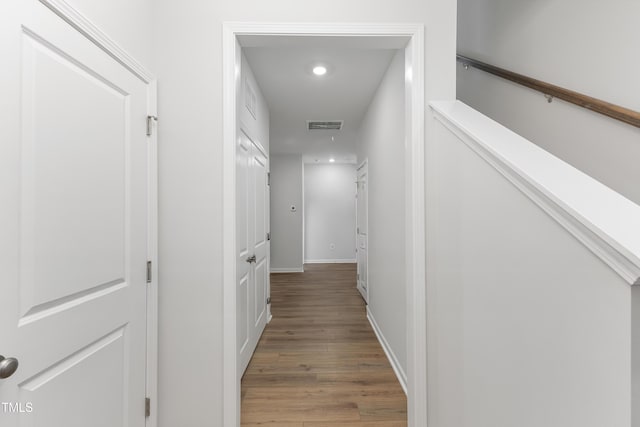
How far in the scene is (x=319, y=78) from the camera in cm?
291

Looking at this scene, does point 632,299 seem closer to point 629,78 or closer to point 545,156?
point 545,156

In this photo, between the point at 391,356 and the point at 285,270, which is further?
the point at 285,270

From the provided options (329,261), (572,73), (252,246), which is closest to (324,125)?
(252,246)

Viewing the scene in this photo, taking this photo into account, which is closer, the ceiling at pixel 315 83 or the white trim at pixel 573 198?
the white trim at pixel 573 198

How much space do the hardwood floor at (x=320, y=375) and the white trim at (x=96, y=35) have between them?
81.4 inches

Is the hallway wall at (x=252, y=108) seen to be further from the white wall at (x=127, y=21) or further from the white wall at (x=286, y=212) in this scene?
the white wall at (x=286, y=212)

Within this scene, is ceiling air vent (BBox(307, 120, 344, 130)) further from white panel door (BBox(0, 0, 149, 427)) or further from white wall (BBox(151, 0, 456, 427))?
white panel door (BBox(0, 0, 149, 427))

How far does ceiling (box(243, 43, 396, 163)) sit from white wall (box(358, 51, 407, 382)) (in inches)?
7.7

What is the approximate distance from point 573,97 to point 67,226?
2.57 metres

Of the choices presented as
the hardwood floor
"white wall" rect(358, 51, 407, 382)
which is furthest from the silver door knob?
"white wall" rect(358, 51, 407, 382)

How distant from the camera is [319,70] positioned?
2703mm

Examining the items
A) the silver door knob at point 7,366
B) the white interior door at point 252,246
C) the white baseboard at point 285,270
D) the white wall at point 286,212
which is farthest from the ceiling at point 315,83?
the white baseboard at point 285,270

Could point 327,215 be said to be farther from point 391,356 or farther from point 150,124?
point 150,124

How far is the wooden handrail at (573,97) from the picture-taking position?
4.80 feet
